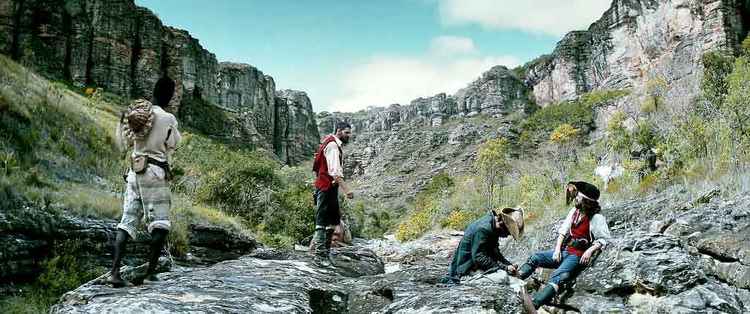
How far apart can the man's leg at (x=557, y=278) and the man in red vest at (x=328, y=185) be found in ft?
8.28

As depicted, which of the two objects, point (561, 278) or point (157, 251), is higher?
point (157, 251)

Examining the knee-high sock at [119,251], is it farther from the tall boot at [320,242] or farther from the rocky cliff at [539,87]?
the rocky cliff at [539,87]

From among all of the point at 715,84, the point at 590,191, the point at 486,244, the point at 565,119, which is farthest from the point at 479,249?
the point at 565,119

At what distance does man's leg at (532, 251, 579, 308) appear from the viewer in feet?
18.8

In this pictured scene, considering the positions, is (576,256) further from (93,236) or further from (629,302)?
(93,236)

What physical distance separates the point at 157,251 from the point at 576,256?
Answer: 4.55 m

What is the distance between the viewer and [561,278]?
607 centimetres

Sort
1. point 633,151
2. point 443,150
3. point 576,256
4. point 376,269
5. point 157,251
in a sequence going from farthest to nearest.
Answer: point 443,150
point 633,151
point 376,269
point 576,256
point 157,251

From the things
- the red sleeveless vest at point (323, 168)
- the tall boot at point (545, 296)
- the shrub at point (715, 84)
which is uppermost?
the shrub at point (715, 84)

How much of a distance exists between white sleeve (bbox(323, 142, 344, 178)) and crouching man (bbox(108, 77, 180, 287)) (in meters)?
2.20

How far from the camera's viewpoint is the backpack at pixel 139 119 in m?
4.56

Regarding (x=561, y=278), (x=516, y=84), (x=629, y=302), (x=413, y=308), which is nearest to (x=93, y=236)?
(x=413, y=308)

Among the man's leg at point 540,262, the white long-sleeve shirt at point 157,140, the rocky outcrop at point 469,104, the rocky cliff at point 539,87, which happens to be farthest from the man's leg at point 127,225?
the rocky outcrop at point 469,104

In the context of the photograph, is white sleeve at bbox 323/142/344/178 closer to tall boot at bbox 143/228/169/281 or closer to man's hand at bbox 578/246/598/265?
tall boot at bbox 143/228/169/281
